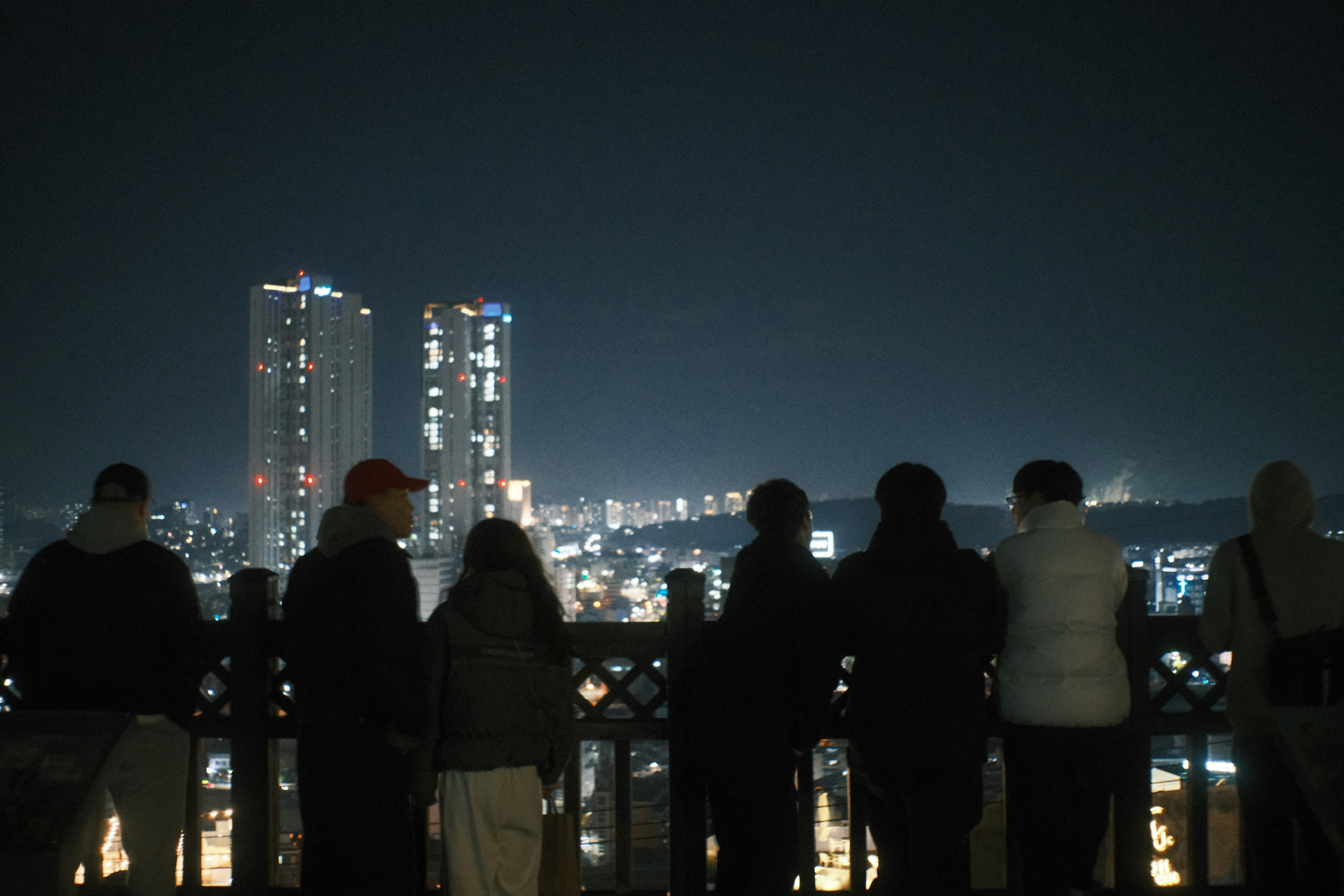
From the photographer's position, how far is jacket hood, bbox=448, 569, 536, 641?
3475mm

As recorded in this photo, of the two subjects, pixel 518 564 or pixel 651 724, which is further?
pixel 651 724

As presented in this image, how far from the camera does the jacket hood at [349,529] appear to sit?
360cm

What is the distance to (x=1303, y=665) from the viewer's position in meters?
3.47

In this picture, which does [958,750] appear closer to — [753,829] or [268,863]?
[753,829]

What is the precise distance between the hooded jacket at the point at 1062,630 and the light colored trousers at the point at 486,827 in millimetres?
2223

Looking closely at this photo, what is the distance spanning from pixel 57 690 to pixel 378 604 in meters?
1.64

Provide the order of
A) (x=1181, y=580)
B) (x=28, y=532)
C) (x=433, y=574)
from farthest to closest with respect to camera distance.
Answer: (x=433, y=574)
(x=28, y=532)
(x=1181, y=580)

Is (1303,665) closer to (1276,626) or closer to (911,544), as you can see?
(1276,626)

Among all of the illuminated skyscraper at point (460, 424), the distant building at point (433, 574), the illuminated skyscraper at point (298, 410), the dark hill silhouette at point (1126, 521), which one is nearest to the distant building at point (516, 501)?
the illuminated skyscraper at point (460, 424)

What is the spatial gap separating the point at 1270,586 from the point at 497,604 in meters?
3.34

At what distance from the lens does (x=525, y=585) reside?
11.6 feet

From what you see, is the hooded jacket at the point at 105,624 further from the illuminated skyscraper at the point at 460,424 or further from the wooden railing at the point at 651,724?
the illuminated skyscraper at the point at 460,424

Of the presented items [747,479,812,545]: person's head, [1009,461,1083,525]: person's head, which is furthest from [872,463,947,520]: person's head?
[1009,461,1083,525]: person's head

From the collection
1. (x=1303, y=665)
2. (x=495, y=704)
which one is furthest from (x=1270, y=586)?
(x=495, y=704)
